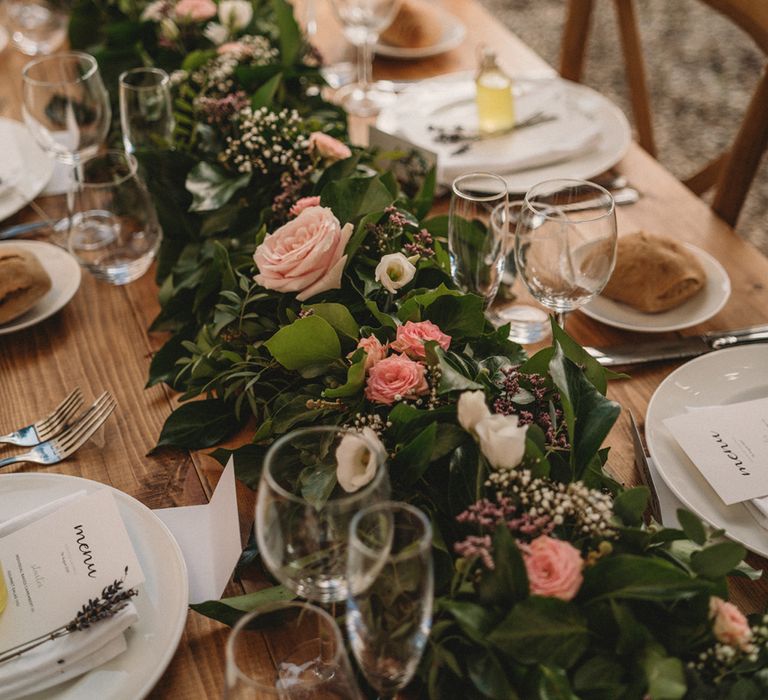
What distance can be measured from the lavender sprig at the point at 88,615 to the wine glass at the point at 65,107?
721mm

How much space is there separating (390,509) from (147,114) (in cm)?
99

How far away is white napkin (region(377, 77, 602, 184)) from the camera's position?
149cm

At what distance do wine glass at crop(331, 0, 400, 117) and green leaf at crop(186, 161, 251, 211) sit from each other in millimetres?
499

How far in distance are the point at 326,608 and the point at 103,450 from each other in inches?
15.4

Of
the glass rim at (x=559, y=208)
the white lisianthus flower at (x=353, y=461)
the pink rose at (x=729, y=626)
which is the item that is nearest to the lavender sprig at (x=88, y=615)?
the white lisianthus flower at (x=353, y=461)

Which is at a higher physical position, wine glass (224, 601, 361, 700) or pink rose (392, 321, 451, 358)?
pink rose (392, 321, 451, 358)

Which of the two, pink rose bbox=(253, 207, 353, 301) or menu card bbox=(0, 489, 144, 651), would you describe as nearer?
menu card bbox=(0, 489, 144, 651)

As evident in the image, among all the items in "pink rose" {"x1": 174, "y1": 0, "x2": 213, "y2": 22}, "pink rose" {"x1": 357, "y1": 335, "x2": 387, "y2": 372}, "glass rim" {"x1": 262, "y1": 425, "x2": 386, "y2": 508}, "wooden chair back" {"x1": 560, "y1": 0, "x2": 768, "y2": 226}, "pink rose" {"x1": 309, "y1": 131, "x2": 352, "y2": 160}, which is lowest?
"wooden chair back" {"x1": 560, "y1": 0, "x2": 768, "y2": 226}

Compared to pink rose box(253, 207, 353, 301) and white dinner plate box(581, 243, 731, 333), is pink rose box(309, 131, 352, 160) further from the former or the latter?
white dinner plate box(581, 243, 731, 333)

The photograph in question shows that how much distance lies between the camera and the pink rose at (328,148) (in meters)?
1.23

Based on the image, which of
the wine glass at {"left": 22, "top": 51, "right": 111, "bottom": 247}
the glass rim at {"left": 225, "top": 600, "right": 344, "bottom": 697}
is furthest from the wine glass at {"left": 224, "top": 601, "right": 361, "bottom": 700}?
the wine glass at {"left": 22, "top": 51, "right": 111, "bottom": 247}

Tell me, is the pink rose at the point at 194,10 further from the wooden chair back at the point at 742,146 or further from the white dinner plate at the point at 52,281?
the wooden chair back at the point at 742,146

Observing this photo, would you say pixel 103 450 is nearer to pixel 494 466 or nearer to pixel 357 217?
pixel 357 217

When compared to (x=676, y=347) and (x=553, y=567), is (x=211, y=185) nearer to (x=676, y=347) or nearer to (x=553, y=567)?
(x=676, y=347)
